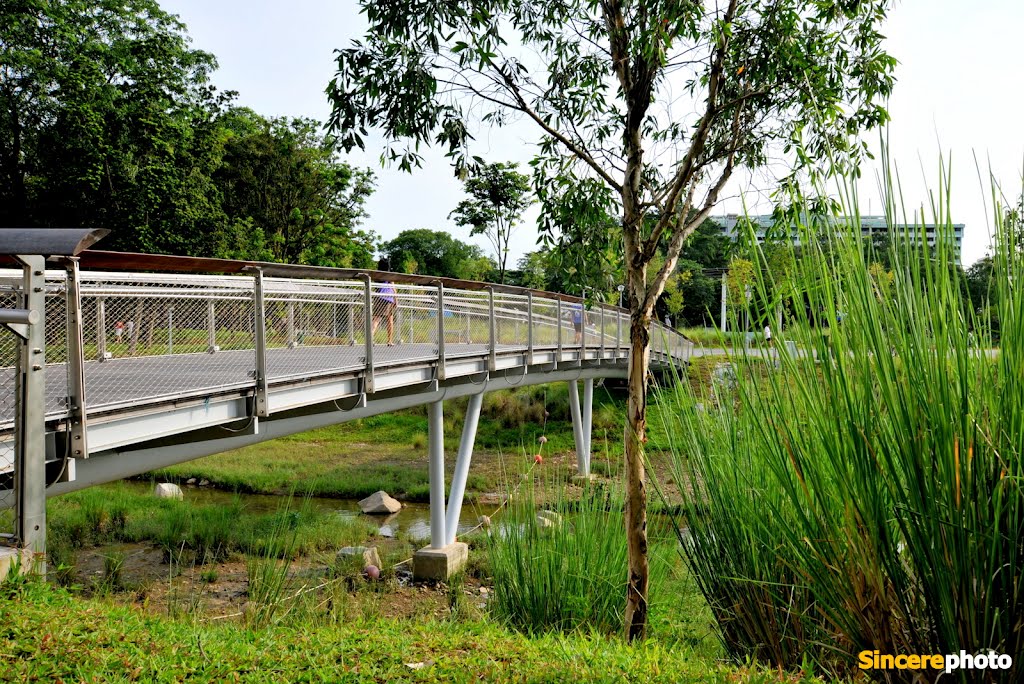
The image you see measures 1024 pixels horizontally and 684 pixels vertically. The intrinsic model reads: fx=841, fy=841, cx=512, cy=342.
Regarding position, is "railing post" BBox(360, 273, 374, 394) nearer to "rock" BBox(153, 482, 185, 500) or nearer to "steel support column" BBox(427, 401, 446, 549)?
"steel support column" BBox(427, 401, 446, 549)

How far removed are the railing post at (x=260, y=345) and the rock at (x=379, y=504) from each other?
32.2ft

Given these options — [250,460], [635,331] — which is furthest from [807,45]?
[250,460]

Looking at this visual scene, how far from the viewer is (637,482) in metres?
5.21

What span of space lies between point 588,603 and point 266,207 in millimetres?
30094

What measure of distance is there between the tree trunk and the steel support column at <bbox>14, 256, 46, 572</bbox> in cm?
305

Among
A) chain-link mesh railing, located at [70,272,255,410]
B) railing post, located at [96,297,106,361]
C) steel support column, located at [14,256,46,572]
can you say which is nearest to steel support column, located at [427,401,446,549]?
chain-link mesh railing, located at [70,272,255,410]

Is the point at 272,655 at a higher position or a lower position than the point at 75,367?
lower

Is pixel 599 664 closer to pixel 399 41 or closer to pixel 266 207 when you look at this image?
pixel 399 41

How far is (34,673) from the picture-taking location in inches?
117

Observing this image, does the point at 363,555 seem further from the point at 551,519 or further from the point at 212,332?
the point at 212,332

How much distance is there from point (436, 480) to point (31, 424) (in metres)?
7.79

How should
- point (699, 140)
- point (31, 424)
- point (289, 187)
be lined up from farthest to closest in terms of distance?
1. point (289, 187)
2. point (699, 140)
3. point (31, 424)

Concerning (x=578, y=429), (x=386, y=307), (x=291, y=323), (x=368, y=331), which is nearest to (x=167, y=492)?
(x=578, y=429)

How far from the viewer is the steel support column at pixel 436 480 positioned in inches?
445
